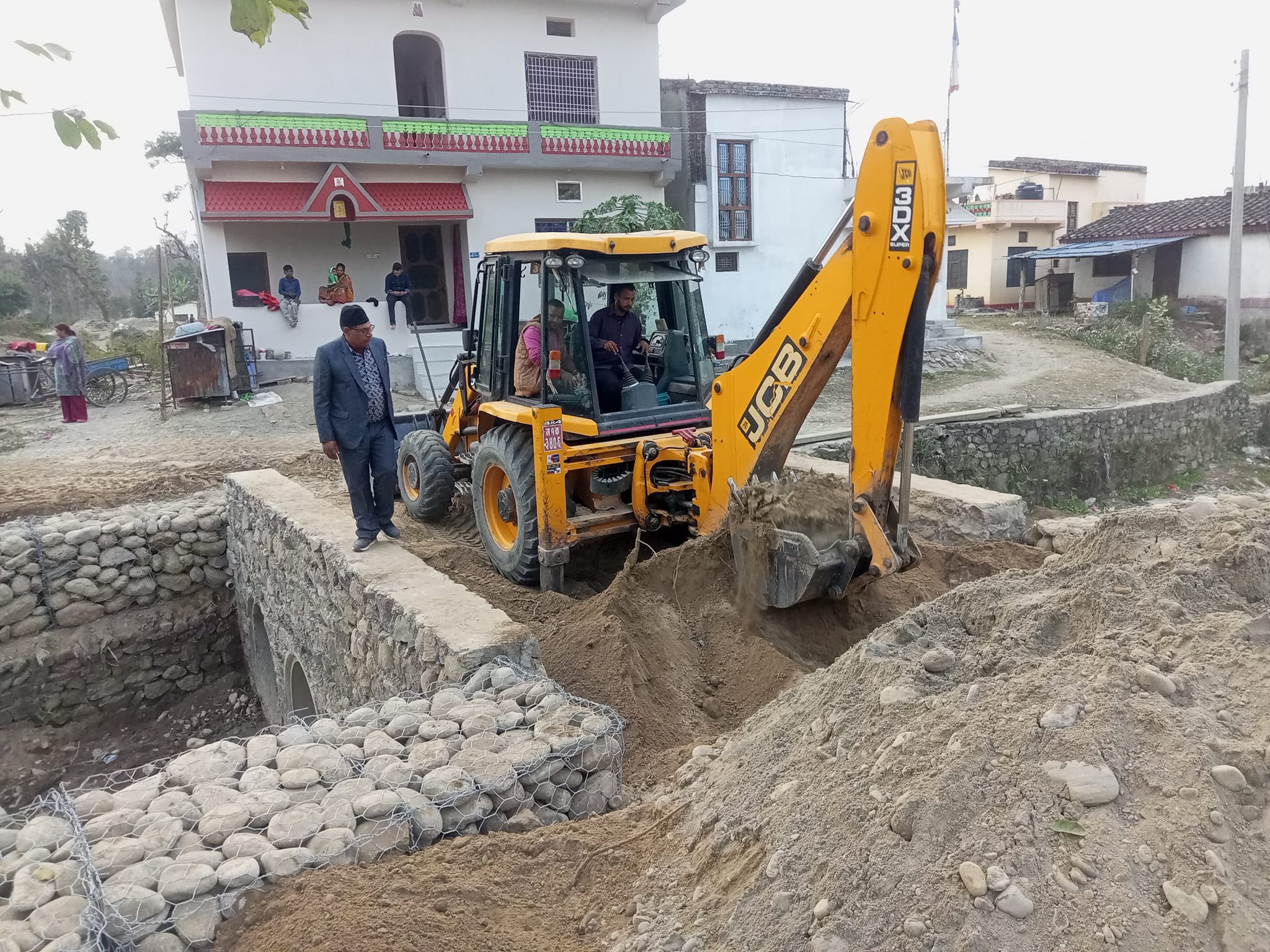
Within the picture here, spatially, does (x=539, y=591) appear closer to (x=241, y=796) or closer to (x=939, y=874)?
(x=241, y=796)

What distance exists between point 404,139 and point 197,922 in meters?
14.9

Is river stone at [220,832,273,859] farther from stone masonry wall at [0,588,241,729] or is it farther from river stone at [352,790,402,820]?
stone masonry wall at [0,588,241,729]

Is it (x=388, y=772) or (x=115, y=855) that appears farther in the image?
(x=388, y=772)

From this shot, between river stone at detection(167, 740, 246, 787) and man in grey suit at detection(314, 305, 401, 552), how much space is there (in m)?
2.33

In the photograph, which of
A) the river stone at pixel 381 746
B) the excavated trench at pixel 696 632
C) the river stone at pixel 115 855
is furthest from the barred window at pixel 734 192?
the river stone at pixel 115 855

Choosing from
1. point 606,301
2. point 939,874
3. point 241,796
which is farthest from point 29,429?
point 939,874

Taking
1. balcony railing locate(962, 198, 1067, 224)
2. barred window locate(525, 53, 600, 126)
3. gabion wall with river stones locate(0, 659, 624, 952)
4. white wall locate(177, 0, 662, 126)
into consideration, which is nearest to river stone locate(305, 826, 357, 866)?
gabion wall with river stones locate(0, 659, 624, 952)

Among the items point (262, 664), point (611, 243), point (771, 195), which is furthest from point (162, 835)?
point (771, 195)

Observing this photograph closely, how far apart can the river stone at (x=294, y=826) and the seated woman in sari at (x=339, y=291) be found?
13.8 meters

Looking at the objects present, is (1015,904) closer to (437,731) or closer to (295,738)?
(437,731)

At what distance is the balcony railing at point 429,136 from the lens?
1394cm

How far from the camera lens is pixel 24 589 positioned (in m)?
7.66

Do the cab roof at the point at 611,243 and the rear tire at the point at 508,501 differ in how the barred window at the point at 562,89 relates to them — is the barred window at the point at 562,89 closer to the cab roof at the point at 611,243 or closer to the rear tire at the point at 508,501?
the cab roof at the point at 611,243

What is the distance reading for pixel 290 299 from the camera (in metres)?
15.0
